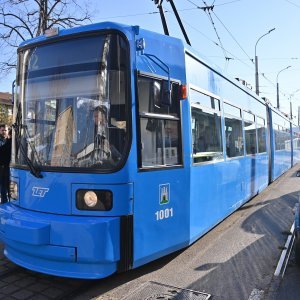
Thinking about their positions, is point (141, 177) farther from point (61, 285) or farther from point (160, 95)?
point (61, 285)

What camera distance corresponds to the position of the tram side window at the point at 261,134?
10.9 metres

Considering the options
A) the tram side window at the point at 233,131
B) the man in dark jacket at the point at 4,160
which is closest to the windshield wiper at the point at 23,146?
the man in dark jacket at the point at 4,160

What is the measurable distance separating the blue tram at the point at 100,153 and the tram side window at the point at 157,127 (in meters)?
0.01

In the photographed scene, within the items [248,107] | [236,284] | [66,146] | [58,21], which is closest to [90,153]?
[66,146]

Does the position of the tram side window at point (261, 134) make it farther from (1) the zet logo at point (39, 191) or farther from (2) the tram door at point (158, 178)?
(1) the zet logo at point (39, 191)

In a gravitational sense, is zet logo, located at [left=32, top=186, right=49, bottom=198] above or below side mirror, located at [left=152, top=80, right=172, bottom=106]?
below

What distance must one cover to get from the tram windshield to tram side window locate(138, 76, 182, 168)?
0.26m

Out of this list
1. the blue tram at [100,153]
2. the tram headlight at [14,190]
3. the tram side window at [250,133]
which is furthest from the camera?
the tram side window at [250,133]

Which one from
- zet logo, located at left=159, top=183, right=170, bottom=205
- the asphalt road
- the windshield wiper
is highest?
the windshield wiper

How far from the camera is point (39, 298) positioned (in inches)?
165

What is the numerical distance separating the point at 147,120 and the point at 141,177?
654mm

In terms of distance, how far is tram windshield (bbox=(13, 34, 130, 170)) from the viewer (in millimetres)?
4266

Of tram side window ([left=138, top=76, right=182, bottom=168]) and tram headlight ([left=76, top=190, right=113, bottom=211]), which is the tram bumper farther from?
tram side window ([left=138, top=76, right=182, bottom=168])

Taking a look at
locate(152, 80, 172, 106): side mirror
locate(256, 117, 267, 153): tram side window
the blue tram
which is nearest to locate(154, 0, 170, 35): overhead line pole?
the blue tram
